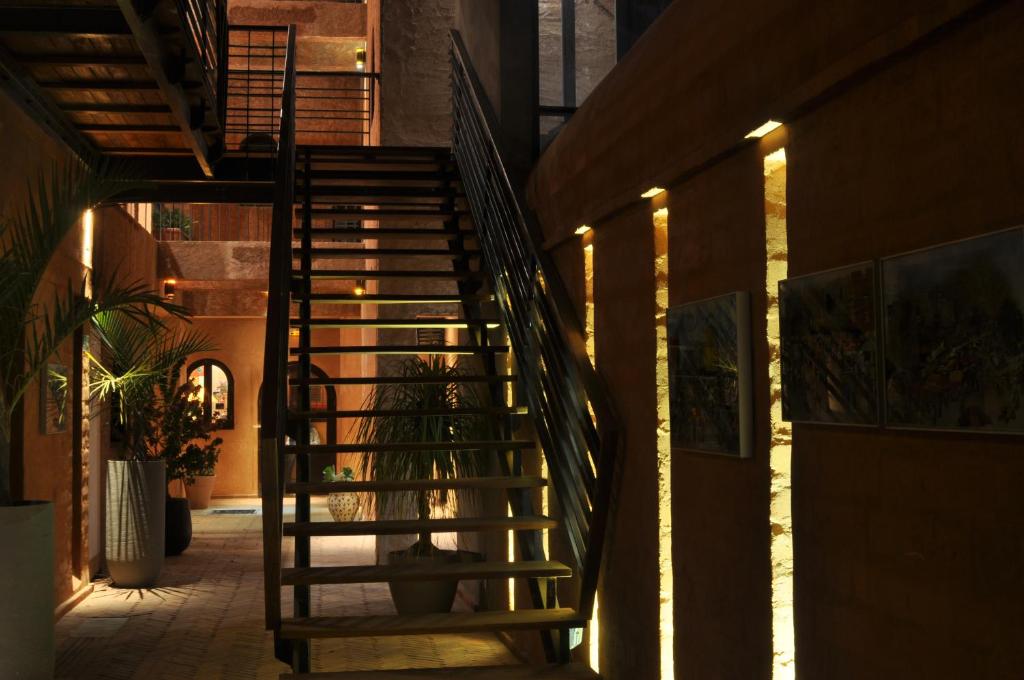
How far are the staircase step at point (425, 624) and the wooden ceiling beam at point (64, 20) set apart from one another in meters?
2.88

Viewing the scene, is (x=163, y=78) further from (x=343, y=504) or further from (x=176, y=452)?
(x=343, y=504)

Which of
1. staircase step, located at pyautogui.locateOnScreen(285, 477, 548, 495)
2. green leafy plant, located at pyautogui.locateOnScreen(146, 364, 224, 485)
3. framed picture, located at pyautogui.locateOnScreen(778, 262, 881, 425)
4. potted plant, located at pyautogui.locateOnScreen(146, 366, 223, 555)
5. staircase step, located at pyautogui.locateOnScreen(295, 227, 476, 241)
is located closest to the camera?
framed picture, located at pyautogui.locateOnScreen(778, 262, 881, 425)

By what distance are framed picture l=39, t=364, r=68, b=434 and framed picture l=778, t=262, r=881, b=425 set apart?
525cm

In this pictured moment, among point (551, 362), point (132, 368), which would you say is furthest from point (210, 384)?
point (551, 362)

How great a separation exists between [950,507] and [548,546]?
307 cm

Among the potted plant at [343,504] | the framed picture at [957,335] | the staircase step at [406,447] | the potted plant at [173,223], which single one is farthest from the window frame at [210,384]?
the framed picture at [957,335]

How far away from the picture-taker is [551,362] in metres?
4.34

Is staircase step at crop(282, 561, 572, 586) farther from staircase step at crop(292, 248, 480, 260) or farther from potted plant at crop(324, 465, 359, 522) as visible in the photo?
potted plant at crop(324, 465, 359, 522)

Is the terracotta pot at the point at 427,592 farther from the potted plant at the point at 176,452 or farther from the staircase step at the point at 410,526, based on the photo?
the potted plant at the point at 176,452

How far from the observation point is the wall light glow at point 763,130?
8.56 feet

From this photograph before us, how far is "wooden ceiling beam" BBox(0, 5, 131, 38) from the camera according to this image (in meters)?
5.07

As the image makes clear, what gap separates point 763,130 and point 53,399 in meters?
5.43

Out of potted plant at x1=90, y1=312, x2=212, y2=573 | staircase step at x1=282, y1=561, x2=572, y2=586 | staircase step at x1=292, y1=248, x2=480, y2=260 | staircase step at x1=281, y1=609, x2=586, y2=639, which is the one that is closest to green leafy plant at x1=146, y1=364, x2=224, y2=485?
potted plant at x1=90, y1=312, x2=212, y2=573

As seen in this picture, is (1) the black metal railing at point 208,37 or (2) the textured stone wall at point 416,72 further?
(2) the textured stone wall at point 416,72
